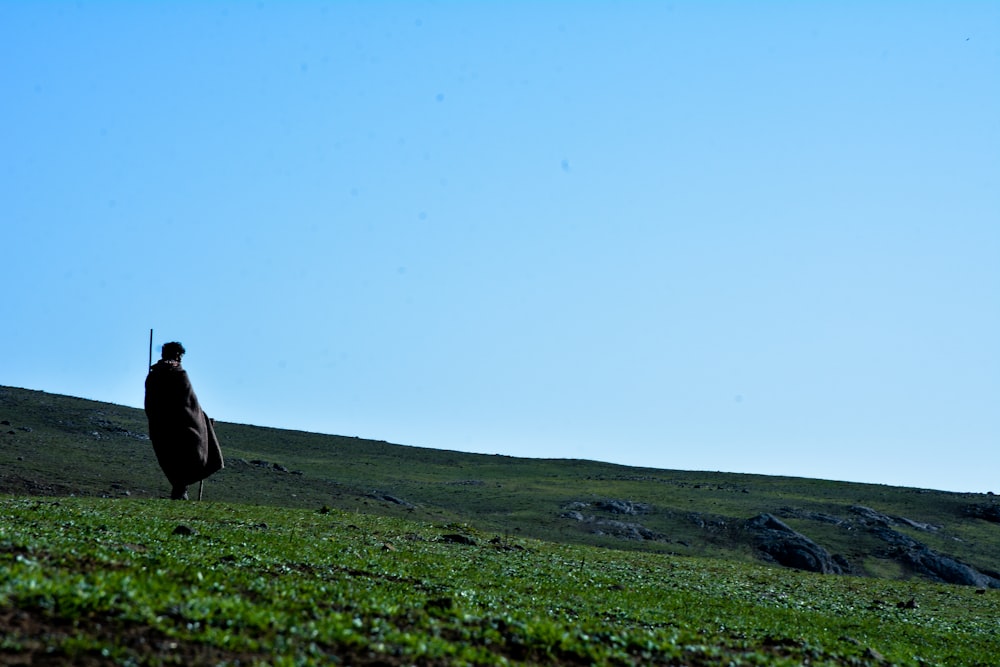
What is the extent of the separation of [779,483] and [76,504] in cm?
10604

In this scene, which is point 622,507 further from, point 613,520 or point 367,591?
point 367,591

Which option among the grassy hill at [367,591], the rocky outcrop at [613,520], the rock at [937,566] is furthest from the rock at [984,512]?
the rocky outcrop at [613,520]

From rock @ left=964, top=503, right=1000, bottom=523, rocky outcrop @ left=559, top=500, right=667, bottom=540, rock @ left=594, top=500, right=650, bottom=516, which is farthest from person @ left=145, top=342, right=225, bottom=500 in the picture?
rock @ left=964, top=503, right=1000, bottom=523

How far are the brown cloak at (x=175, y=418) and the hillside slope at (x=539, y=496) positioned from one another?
12597 mm

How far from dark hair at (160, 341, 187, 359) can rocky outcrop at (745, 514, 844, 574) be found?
51981 millimetres

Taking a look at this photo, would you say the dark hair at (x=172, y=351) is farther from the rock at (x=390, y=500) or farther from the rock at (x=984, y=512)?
the rock at (x=984, y=512)

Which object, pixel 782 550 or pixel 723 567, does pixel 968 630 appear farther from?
pixel 782 550

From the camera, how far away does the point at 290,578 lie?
1978 centimetres

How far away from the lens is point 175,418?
37875 millimetres

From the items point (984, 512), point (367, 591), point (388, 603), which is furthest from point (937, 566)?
point (388, 603)

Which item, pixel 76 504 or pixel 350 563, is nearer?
pixel 350 563

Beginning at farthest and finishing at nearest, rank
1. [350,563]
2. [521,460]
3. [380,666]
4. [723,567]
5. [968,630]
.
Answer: [521,460]
[723,567]
[968,630]
[350,563]
[380,666]

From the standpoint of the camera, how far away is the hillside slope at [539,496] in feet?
209

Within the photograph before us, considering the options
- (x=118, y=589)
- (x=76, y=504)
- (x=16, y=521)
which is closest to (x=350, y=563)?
(x=16, y=521)
